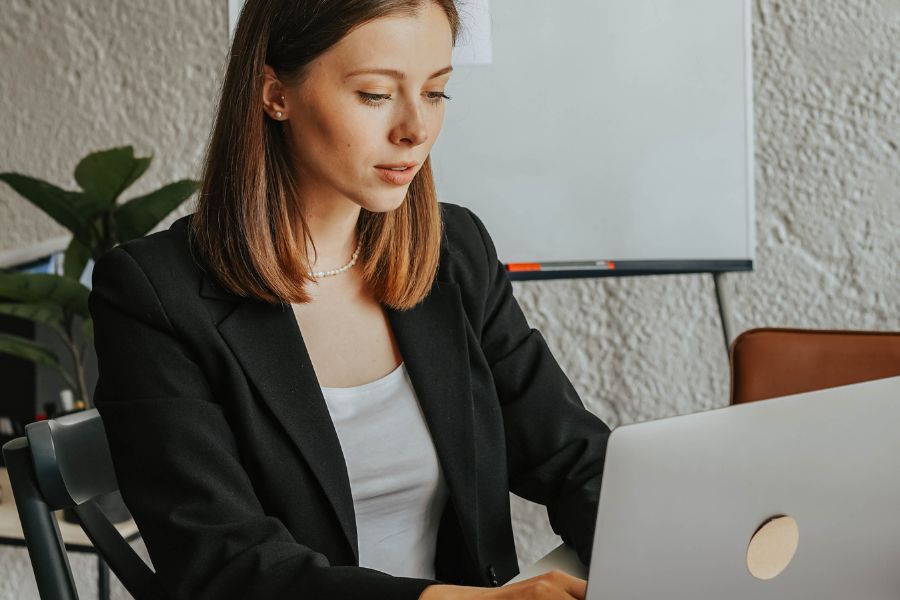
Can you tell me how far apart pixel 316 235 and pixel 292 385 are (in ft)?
0.66

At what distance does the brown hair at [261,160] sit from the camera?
0.94 m

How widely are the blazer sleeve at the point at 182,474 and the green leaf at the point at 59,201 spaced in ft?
2.55

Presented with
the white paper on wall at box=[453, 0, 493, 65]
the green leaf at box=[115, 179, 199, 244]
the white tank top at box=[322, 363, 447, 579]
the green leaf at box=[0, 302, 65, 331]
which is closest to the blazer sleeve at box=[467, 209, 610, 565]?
the white tank top at box=[322, 363, 447, 579]

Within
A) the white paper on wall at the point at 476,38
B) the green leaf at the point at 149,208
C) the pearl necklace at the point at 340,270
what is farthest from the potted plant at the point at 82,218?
the pearl necklace at the point at 340,270

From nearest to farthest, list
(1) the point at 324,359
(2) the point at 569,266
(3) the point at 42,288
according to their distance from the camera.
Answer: (1) the point at 324,359
(3) the point at 42,288
(2) the point at 569,266

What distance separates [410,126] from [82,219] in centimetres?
99

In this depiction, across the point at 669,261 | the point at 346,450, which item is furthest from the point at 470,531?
the point at 669,261

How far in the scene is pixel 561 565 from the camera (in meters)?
0.83

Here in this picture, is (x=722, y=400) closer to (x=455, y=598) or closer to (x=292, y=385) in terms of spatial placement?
(x=292, y=385)

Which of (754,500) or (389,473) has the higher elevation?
(754,500)

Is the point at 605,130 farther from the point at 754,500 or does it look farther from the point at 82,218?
the point at 754,500

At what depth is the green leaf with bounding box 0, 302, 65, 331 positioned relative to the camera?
1.68 metres

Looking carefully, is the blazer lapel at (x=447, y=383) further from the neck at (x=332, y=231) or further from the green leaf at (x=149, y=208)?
the green leaf at (x=149, y=208)

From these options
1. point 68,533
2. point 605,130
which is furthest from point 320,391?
point 605,130
